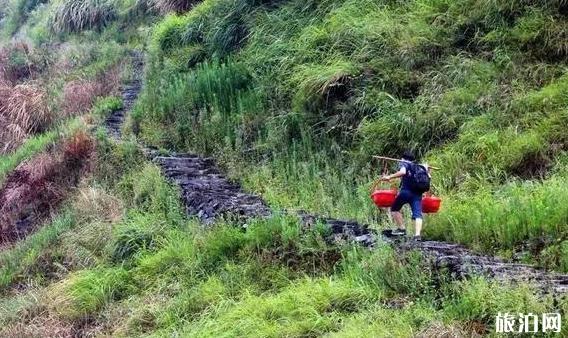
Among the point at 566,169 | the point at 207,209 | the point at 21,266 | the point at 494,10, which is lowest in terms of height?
the point at 21,266

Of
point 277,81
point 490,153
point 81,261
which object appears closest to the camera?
point 490,153

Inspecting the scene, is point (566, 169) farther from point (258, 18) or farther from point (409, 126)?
point (258, 18)

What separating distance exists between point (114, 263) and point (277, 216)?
2.24 meters

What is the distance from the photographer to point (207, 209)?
927 cm

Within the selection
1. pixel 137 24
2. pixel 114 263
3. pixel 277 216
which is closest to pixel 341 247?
pixel 277 216

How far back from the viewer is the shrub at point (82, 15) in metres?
20.5

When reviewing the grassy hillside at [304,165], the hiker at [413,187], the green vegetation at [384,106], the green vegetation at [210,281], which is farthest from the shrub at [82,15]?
the hiker at [413,187]

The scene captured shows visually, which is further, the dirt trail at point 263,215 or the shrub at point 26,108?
the shrub at point 26,108

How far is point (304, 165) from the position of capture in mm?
10062

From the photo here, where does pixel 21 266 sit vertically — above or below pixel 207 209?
below

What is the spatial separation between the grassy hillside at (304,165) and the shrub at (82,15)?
5255 millimetres

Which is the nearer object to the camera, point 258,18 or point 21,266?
point 21,266

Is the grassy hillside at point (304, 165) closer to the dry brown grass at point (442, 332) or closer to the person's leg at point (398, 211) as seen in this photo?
the dry brown grass at point (442, 332)

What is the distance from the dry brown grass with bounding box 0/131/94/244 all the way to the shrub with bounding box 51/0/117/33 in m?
8.45
